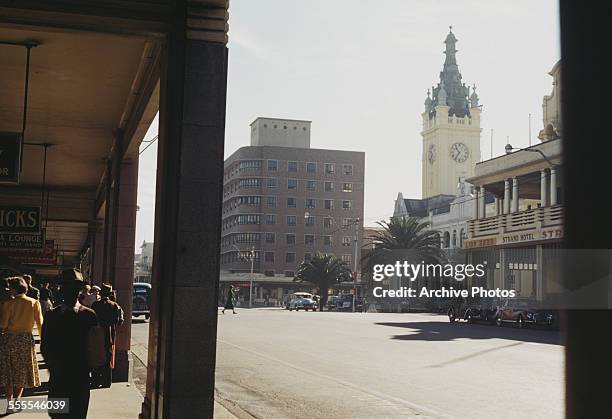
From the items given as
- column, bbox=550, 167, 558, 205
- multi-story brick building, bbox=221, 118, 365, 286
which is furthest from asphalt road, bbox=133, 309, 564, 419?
multi-story brick building, bbox=221, 118, 365, 286

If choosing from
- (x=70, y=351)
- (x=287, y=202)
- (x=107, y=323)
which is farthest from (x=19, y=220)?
(x=287, y=202)

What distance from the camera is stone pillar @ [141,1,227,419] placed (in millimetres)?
6824

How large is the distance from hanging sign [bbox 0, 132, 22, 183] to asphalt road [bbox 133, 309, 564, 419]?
15.4ft

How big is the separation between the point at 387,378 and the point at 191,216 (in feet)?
29.0

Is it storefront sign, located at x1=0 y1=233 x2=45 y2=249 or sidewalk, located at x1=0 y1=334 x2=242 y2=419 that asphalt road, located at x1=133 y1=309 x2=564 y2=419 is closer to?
sidewalk, located at x1=0 y1=334 x2=242 y2=419

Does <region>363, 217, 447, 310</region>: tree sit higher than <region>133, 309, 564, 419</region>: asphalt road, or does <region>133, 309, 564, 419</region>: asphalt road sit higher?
<region>363, 217, 447, 310</region>: tree

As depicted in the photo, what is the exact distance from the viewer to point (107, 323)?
11.7m

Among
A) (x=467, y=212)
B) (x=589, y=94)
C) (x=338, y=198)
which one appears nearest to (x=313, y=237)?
(x=338, y=198)

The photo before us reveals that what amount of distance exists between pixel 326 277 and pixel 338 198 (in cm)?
3476

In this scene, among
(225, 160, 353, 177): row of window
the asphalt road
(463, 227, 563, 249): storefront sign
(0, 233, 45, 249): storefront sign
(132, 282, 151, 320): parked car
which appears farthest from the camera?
(225, 160, 353, 177): row of window

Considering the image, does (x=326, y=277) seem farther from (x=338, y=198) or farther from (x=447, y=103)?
(x=447, y=103)

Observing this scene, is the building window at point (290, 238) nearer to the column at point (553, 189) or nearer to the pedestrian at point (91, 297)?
the column at point (553, 189)

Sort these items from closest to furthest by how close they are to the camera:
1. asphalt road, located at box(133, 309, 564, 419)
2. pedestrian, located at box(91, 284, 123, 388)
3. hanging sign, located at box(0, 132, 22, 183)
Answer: hanging sign, located at box(0, 132, 22, 183) → asphalt road, located at box(133, 309, 564, 419) → pedestrian, located at box(91, 284, 123, 388)

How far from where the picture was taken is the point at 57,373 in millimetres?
6285
